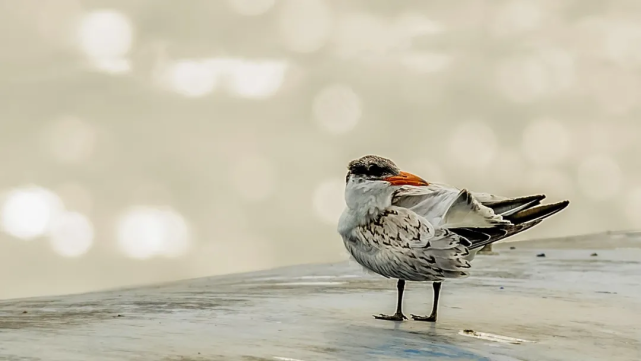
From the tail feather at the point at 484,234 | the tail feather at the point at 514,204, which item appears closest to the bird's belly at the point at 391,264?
the tail feather at the point at 484,234

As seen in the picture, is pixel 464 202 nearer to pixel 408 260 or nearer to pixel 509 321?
pixel 408 260

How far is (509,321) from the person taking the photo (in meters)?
6.52

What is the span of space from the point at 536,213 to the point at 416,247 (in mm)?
942

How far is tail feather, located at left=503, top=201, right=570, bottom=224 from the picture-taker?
6.18 metres

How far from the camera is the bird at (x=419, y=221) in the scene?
19.6ft

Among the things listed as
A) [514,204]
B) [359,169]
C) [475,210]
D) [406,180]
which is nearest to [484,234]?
[475,210]

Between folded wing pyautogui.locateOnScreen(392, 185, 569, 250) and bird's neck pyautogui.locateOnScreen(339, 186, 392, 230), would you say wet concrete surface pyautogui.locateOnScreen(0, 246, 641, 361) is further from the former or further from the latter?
folded wing pyautogui.locateOnScreen(392, 185, 569, 250)

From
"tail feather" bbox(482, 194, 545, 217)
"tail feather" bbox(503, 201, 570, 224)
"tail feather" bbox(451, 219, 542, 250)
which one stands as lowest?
"tail feather" bbox(451, 219, 542, 250)

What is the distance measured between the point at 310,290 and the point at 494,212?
2.50 m

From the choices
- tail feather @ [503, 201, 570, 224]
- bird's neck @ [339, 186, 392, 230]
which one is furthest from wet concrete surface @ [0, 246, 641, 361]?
tail feather @ [503, 201, 570, 224]

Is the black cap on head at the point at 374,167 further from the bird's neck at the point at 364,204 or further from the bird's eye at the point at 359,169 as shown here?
the bird's neck at the point at 364,204

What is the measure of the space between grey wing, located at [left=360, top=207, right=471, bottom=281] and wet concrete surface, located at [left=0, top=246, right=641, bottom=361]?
423 millimetres

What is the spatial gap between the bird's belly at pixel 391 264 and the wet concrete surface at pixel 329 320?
356mm

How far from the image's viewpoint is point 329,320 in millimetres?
6355
